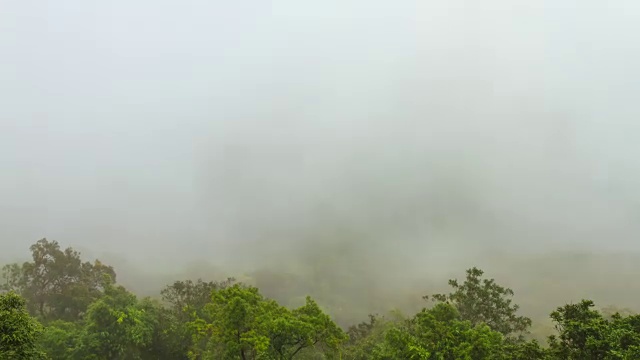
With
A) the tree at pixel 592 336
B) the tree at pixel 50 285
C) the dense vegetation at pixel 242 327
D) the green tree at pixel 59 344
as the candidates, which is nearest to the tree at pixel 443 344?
the dense vegetation at pixel 242 327

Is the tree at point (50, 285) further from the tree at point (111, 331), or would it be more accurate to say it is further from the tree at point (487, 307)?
the tree at point (487, 307)

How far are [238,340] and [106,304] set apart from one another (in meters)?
23.3

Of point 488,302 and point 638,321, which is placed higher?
point 488,302

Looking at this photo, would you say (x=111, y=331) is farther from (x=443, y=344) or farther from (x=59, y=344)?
(x=443, y=344)

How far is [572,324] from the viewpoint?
29.8 meters

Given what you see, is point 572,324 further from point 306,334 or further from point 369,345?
point 369,345

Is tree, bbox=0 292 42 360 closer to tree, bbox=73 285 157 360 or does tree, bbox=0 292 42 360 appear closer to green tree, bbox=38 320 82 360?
tree, bbox=73 285 157 360

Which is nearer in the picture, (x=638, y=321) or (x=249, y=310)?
(x=638, y=321)

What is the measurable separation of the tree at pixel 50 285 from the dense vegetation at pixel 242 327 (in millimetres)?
175

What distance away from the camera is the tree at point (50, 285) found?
67438mm

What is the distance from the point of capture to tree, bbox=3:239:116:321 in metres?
67.4

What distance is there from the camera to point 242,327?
119 feet

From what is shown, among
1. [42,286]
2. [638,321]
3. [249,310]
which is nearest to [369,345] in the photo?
[249,310]

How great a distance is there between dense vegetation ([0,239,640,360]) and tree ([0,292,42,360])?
0.23ft
